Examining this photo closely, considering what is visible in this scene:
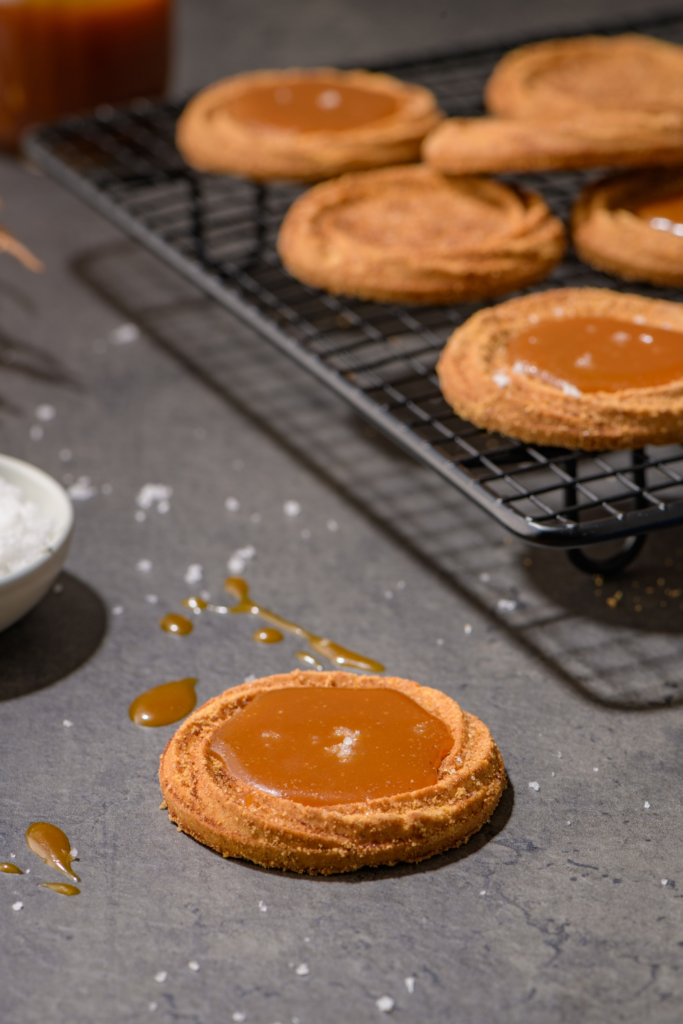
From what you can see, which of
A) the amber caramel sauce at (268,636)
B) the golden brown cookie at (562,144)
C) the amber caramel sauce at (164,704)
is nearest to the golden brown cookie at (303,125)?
→ the golden brown cookie at (562,144)

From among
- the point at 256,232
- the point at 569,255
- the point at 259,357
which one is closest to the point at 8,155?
the point at 256,232

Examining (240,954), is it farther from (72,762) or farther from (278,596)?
(278,596)

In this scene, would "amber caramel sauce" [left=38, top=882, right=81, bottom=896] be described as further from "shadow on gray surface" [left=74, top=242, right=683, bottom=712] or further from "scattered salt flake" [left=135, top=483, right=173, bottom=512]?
"scattered salt flake" [left=135, top=483, right=173, bottom=512]

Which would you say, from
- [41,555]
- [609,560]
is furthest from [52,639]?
[609,560]

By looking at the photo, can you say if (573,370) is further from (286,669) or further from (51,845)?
(51,845)

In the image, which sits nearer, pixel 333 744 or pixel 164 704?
pixel 333 744
